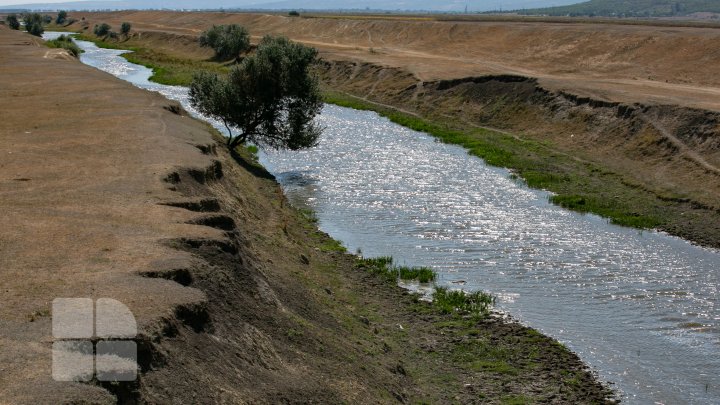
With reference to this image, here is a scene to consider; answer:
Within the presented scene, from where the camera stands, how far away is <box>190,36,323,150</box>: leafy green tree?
38.7 m

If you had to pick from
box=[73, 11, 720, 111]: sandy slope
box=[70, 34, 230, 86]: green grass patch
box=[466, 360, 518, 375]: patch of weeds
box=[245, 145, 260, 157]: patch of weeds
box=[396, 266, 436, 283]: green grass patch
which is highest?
box=[73, 11, 720, 111]: sandy slope

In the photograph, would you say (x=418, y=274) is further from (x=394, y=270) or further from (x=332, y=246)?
(x=332, y=246)

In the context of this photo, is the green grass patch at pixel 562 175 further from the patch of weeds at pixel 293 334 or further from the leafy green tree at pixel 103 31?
the leafy green tree at pixel 103 31

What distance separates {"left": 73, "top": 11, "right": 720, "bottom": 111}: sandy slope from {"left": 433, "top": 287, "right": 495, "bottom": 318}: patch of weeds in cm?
2543

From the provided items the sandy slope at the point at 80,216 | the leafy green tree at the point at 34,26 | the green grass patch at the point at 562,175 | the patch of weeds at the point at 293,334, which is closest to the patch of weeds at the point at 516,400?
the patch of weeds at the point at 293,334

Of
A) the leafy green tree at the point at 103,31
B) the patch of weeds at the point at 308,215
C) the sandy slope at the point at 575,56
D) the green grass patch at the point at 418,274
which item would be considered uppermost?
the sandy slope at the point at 575,56

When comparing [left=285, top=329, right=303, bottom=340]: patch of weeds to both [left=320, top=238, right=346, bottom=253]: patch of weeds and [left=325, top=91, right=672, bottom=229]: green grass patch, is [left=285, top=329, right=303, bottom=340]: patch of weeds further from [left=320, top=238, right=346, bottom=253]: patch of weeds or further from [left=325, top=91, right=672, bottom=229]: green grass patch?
[left=325, top=91, right=672, bottom=229]: green grass patch

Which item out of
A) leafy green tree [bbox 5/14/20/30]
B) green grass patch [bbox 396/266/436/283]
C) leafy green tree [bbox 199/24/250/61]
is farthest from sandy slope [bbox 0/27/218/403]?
leafy green tree [bbox 5/14/20/30]

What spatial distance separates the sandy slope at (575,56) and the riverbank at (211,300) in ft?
90.6

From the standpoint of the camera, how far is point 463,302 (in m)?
21.0

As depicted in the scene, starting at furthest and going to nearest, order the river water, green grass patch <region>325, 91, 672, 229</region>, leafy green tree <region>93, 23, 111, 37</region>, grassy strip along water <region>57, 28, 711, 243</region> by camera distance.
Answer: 1. leafy green tree <region>93, 23, 111, 37</region>
2. green grass patch <region>325, 91, 672, 229</region>
3. grassy strip along water <region>57, 28, 711, 243</region>
4. the river water

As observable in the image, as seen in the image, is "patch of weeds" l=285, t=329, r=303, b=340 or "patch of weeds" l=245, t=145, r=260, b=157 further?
"patch of weeds" l=245, t=145, r=260, b=157

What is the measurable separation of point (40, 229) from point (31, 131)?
44.6 feet

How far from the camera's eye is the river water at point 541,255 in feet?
60.1
